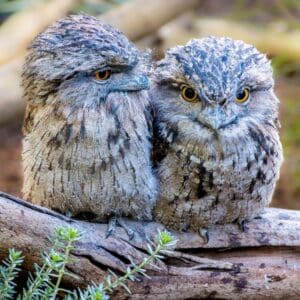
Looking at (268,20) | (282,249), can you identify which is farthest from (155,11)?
(282,249)

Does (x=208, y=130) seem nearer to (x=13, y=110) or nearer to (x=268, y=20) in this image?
(x=13, y=110)

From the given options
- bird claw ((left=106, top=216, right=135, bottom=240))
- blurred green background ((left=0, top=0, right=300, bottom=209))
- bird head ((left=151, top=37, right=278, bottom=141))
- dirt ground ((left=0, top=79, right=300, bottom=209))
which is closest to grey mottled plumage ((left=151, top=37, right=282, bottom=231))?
bird head ((left=151, top=37, right=278, bottom=141))

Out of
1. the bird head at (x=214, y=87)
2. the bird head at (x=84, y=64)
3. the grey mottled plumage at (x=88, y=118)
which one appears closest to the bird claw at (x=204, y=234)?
the grey mottled plumage at (x=88, y=118)

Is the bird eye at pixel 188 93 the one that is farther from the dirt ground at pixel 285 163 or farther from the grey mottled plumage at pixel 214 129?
the dirt ground at pixel 285 163

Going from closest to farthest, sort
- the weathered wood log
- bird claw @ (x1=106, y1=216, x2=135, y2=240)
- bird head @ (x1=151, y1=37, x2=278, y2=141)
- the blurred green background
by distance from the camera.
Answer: bird head @ (x1=151, y1=37, x2=278, y2=141), the weathered wood log, bird claw @ (x1=106, y1=216, x2=135, y2=240), the blurred green background

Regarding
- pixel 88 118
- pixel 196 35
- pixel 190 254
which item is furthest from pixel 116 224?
pixel 196 35

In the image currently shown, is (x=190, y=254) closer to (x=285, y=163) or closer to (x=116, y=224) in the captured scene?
(x=116, y=224)

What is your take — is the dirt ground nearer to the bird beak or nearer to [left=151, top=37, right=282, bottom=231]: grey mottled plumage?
[left=151, top=37, right=282, bottom=231]: grey mottled plumage
